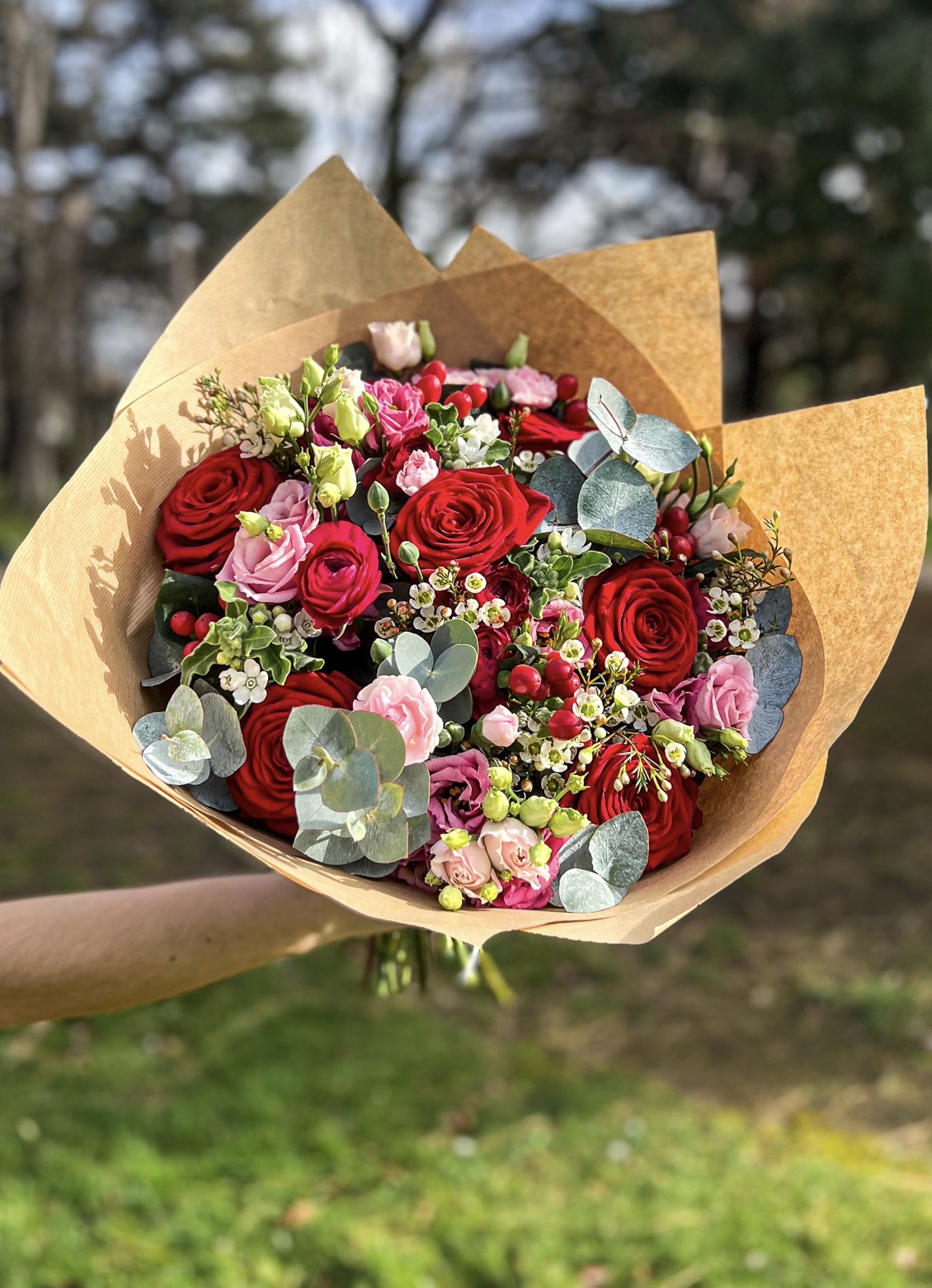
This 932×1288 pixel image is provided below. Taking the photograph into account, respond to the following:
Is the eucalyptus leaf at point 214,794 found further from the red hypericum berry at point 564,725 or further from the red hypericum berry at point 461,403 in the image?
the red hypericum berry at point 461,403

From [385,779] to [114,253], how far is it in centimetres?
1894

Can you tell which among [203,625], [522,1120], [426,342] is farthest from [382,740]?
[522,1120]

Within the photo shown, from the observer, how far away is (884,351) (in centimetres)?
672

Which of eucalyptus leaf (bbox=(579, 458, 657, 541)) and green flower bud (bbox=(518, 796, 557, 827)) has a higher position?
eucalyptus leaf (bbox=(579, 458, 657, 541))

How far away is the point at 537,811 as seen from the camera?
3.50 feet

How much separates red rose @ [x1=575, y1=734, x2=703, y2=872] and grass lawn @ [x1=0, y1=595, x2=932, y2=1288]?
904 mm

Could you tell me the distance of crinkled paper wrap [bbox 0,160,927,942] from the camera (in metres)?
1.04

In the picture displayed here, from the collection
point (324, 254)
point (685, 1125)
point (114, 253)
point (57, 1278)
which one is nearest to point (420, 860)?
point (324, 254)

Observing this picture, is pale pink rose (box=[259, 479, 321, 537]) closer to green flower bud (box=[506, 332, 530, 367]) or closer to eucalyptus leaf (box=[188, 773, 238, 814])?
eucalyptus leaf (box=[188, 773, 238, 814])

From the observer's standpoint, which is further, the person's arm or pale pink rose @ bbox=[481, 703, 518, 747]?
the person's arm

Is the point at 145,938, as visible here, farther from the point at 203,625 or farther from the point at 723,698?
the point at 723,698

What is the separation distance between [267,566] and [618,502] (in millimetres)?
405

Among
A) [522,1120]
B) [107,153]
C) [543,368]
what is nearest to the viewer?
[543,368]

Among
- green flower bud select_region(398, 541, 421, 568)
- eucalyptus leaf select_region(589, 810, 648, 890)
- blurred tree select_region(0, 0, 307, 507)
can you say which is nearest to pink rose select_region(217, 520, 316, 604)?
green flower bud select_region(398, 541, 421, 568)
